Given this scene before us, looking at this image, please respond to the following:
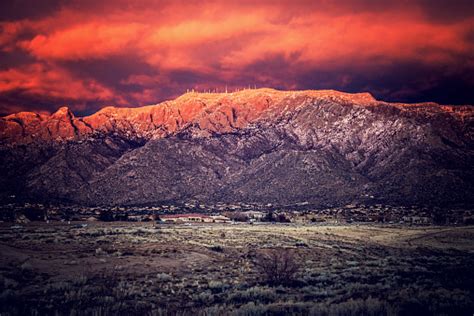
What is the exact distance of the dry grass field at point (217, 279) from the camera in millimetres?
17875

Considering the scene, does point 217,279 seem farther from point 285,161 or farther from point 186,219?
point 285,161

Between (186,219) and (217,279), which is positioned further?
(186,219)

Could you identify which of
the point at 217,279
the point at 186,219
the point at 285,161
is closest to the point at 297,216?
the point at 186,219

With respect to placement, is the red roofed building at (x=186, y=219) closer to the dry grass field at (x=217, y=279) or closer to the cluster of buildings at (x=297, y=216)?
the cluster of buildings at (x=297, y=216)

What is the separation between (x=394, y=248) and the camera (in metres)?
41.8

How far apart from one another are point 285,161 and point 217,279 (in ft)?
406

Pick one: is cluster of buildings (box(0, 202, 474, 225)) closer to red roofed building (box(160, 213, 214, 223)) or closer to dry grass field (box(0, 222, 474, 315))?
red roofed building (box(160, 213, 214, 223))

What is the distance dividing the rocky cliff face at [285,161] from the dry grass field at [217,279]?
289ft

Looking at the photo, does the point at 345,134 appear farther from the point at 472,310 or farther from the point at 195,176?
the point at 472,310

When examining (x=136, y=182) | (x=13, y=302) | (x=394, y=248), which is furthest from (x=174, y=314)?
(x=136, y=182)

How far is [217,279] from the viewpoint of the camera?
2489 cm

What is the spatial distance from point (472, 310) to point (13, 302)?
61.3 ft

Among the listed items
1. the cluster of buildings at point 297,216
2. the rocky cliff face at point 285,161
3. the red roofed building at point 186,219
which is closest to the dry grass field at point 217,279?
the red roofed building at point 186,219

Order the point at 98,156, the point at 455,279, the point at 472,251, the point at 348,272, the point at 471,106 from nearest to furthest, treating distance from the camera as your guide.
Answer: the point at 455,279, the point at 348,272, the point at 472,251, the point at 98,156, the point at 471,106
